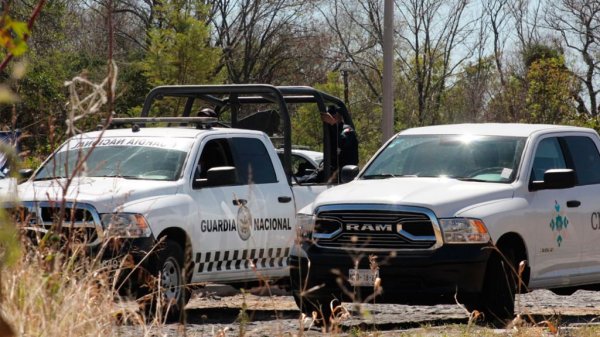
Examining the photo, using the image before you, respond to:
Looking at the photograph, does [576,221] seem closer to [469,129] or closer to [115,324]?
[469,129]

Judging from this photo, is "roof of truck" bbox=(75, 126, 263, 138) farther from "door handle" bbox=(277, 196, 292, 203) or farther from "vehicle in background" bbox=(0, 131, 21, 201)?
"vehicle in background" bbox=(0, 131, 21, 201)

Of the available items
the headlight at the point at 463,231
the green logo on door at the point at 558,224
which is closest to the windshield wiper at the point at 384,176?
the green logo on door at the point at 558,224

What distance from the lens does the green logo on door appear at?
1113 cm

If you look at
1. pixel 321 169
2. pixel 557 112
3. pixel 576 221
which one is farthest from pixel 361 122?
pixel 576 221

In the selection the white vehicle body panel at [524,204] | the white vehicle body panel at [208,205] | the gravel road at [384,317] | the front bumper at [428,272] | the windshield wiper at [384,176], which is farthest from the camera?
the windshield wiper at [384,176]

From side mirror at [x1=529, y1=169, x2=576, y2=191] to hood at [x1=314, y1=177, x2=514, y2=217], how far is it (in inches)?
13.8

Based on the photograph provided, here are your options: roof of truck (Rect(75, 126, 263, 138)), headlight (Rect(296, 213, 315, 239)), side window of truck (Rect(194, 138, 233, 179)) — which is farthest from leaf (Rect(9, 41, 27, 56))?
side window of truck (Rect(194, 138, 233, 179))

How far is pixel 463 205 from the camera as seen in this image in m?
10.2

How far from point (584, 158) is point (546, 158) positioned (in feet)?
2.23

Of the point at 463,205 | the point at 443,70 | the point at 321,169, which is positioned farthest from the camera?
the point at 443,70

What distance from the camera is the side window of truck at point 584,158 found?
12.0 m

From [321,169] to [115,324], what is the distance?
8.31m

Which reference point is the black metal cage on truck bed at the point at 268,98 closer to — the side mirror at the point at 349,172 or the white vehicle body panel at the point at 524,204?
the side mirror at the point at 349,172

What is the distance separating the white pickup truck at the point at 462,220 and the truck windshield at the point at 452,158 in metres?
0.01
